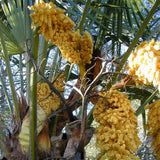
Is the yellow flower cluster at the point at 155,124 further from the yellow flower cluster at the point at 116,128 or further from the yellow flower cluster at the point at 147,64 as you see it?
the yellow flower cluster at the point at 147,64

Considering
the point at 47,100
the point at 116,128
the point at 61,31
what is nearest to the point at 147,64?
the point at 116,128

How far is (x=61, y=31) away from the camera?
4.10 feet

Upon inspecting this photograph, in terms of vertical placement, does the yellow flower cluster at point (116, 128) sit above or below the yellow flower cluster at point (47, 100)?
below

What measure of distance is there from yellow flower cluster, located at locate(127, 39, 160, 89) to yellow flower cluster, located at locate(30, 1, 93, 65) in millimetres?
276

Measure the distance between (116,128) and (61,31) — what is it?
57cm

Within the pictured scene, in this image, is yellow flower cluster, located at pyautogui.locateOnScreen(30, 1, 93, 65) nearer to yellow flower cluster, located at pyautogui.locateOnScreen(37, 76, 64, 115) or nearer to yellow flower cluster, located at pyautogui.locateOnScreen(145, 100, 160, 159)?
yellow flower cluster, located at pyautogui.locateOnScreen(37, 76, 64, 115)

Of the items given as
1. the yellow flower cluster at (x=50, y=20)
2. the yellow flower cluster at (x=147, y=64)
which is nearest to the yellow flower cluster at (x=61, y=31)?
the yellow flower cluster at (x=50, y=20)

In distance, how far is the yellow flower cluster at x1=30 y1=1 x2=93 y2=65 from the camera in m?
1.20

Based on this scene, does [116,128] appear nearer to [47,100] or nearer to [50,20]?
[47,100]

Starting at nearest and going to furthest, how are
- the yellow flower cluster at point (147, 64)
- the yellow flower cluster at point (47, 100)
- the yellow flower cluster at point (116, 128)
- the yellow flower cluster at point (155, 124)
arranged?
the yellow flower cluster at point (147, 64) < the yellow flower cluster at point (116, 128) < the yellow flower cluster at point (155, 124) < the yellow flower cluster at point (47, 100)

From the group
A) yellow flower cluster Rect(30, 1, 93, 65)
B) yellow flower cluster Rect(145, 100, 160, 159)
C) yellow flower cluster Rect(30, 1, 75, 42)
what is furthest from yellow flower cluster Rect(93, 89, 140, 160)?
yellow flower cluster Rect(30, 1, 75, 42)

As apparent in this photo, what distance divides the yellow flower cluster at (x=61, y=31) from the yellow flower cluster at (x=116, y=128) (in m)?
0.28

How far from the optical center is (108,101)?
1253 millimetres

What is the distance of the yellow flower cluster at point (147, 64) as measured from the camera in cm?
98
